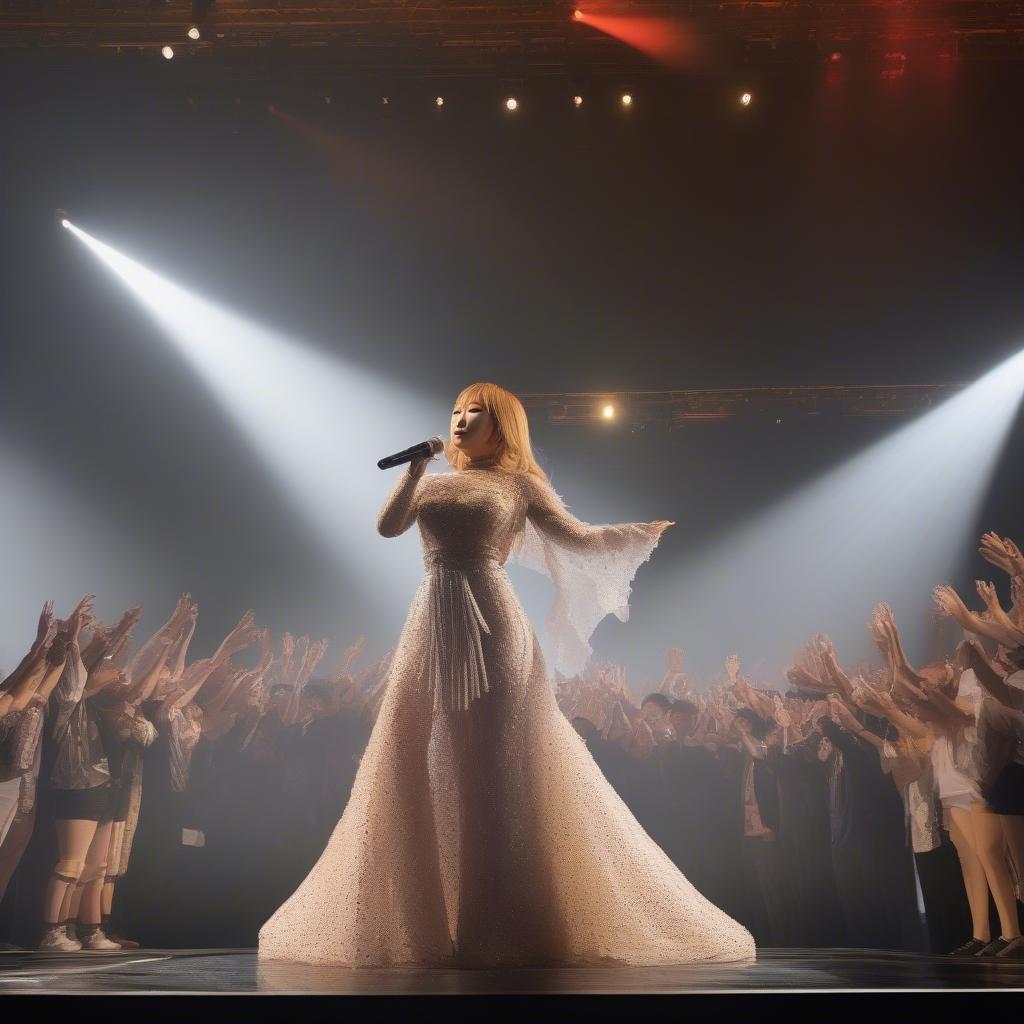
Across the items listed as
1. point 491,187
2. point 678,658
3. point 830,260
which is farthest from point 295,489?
point 830,260

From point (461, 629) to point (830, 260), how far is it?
16.3ft

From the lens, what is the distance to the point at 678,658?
7.28m

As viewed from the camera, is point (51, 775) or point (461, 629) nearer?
point (461, 629)

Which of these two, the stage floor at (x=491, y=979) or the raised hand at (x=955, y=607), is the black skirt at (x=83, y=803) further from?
the raised hand at (x=955, y=607)

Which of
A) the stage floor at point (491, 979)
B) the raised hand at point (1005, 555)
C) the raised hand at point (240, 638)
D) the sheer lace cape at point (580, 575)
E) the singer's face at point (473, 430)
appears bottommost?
the stage floor at point (491, 979)

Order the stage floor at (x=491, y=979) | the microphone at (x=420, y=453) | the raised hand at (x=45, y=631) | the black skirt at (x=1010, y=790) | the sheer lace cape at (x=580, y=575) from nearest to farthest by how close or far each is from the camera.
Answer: the stage floor at (x=491, y=979)
the microphone at (x=420, y=453)
the sheer lace cape at (x=580, y=575)
the black skirt at (x=1010, y=790)
the raised hand at (x=45, y=631)

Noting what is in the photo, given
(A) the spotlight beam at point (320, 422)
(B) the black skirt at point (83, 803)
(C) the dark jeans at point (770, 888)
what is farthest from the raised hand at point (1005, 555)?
(B) the black skirt at point (83, 803)

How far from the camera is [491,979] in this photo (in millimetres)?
2154

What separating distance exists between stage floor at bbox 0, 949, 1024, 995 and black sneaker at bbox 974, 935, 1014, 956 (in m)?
1.92

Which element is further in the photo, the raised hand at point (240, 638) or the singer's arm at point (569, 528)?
the raised hand at point (240, 638)

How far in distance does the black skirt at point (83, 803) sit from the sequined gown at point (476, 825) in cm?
261

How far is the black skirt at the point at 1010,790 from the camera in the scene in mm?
4301

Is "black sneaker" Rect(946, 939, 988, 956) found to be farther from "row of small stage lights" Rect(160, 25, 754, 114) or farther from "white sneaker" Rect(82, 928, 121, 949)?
"row of small stage lights" Rect(160, 25, 754, 114)

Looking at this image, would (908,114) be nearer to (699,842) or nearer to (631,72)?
(631,72)
